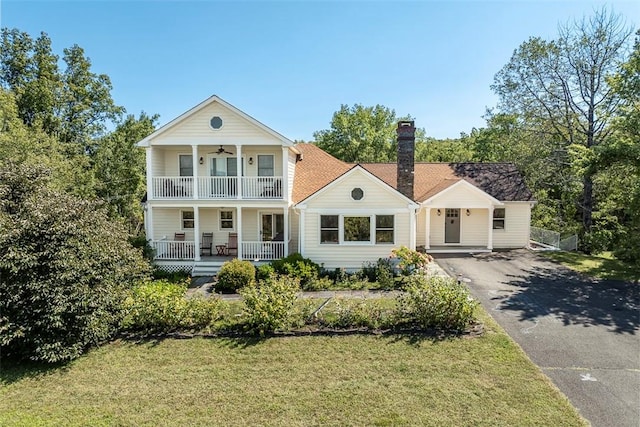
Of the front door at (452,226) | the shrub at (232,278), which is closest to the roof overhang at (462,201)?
the front door at (452,226)

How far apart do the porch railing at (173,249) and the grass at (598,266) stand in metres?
18.0

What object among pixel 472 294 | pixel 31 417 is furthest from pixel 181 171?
pixel 472 294

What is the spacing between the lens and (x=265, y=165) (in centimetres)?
1797

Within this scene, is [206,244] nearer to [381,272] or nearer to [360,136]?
[381,272]

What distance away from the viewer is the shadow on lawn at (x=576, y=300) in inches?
410

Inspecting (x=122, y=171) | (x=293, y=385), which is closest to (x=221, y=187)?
(x=293, y=385)

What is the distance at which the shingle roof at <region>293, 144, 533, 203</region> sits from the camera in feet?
63.7

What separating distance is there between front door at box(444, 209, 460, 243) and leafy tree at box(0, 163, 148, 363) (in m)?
17.5

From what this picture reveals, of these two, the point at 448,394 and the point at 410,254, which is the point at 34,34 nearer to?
the point at 410,254

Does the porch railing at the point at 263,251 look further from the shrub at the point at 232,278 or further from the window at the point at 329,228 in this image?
the shrub at the point at 232,278

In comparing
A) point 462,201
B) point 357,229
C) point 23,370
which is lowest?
point 23,370

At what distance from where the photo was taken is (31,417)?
6352 millimetres

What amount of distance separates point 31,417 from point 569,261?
2144 cm

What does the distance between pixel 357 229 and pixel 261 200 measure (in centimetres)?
461
